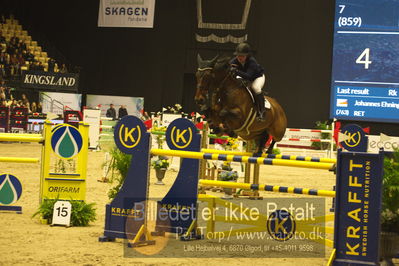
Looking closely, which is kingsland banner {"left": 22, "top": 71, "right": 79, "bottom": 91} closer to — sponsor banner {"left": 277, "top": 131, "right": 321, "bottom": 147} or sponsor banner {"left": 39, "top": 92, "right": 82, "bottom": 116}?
sponsor banner {"left": 39, "top": 92, "right": 82, "bottom": 116}

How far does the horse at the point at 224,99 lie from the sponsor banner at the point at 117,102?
16.5m

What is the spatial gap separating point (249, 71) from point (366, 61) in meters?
13.8

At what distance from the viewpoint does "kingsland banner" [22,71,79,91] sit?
20.0 metres

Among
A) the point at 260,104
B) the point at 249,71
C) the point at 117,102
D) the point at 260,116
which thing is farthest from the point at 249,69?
the point at 117,102

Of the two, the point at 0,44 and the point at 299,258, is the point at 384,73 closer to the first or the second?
the point at 0,44

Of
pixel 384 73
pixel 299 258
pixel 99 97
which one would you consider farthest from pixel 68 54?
pixel 299 258

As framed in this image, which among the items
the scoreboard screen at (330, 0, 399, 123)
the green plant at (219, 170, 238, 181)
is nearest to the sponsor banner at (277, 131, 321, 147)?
the scoreboard screen at (330, 0, 399, 123)

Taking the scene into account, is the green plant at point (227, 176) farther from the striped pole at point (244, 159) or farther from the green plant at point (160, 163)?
the striped pole at point (244, 159)

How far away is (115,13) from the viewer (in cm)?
2200

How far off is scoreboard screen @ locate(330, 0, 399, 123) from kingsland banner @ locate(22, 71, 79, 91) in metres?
8.73

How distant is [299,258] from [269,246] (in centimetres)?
47

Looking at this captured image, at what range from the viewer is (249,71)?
18.5 feet

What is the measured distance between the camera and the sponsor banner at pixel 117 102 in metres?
22.2

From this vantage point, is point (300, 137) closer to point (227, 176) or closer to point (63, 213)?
point (227, 176)
